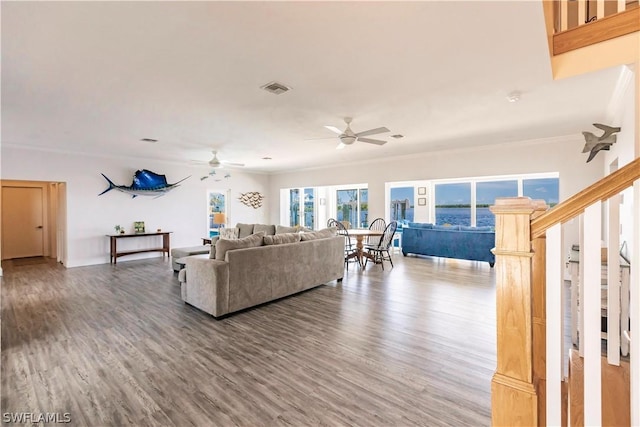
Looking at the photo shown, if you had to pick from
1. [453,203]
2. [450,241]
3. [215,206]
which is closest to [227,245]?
[450,241]

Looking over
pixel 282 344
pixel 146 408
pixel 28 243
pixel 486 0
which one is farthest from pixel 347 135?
pixel 28 243

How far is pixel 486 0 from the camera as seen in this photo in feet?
6.25

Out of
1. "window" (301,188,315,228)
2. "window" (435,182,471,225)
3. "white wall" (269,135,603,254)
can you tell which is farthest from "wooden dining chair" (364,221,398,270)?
"window" (301,188,315,228)

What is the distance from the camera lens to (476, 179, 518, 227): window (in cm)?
711

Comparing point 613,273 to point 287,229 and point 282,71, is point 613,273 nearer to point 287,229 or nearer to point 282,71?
point 282,71

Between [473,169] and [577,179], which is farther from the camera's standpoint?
[473,169]

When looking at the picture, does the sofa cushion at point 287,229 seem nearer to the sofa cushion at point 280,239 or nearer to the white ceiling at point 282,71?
the sofa cushion at point 280,239

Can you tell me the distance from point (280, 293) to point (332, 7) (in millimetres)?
3406

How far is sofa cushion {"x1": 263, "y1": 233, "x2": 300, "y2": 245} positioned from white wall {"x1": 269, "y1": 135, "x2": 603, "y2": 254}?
4324 mm

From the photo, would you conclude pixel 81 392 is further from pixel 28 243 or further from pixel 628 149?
pixel 28 243

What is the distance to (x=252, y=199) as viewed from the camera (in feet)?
34.8

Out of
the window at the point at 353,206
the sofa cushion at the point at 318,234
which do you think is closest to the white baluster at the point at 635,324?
the sofa cushion at the point at 318,234

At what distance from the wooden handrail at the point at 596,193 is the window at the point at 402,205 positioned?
7.30 meters

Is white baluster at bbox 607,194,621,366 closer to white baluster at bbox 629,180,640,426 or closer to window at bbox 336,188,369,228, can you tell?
white baluster at bbox 629,180,640,426
